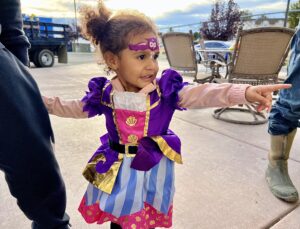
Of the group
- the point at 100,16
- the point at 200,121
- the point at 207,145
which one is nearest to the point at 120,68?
the point at 100,16

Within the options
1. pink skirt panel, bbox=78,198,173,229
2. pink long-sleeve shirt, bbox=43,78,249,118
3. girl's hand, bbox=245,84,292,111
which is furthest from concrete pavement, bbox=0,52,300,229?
girl's hand, bbox=245,84,292,111

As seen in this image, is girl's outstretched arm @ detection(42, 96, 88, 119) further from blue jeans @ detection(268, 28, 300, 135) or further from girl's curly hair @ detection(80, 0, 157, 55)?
blue jeans @ detection(268, 28, 300, 135)

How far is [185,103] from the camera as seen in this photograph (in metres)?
1.03

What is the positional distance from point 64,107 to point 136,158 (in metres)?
0.39

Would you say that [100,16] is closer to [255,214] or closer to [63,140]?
[255,214]

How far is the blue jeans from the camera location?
1.50m

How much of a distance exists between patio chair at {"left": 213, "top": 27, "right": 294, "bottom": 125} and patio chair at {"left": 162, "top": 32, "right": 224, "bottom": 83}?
57cm

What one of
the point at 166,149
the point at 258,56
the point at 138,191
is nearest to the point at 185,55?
the point at 258,56

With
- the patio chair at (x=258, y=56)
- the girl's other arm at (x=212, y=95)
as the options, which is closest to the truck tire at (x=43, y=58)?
the patio chair at (x=258, y=56)

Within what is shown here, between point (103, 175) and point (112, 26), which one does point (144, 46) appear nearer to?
point (112, 26)

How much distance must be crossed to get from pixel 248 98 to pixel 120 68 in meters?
0.49

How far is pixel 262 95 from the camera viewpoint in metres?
0.85

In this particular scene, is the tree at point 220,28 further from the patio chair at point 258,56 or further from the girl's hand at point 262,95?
the girl's hand at point 262,95

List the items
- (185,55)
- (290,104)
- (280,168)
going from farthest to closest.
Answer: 1. (185,55)
2. (280,168)
3. (290,104)
